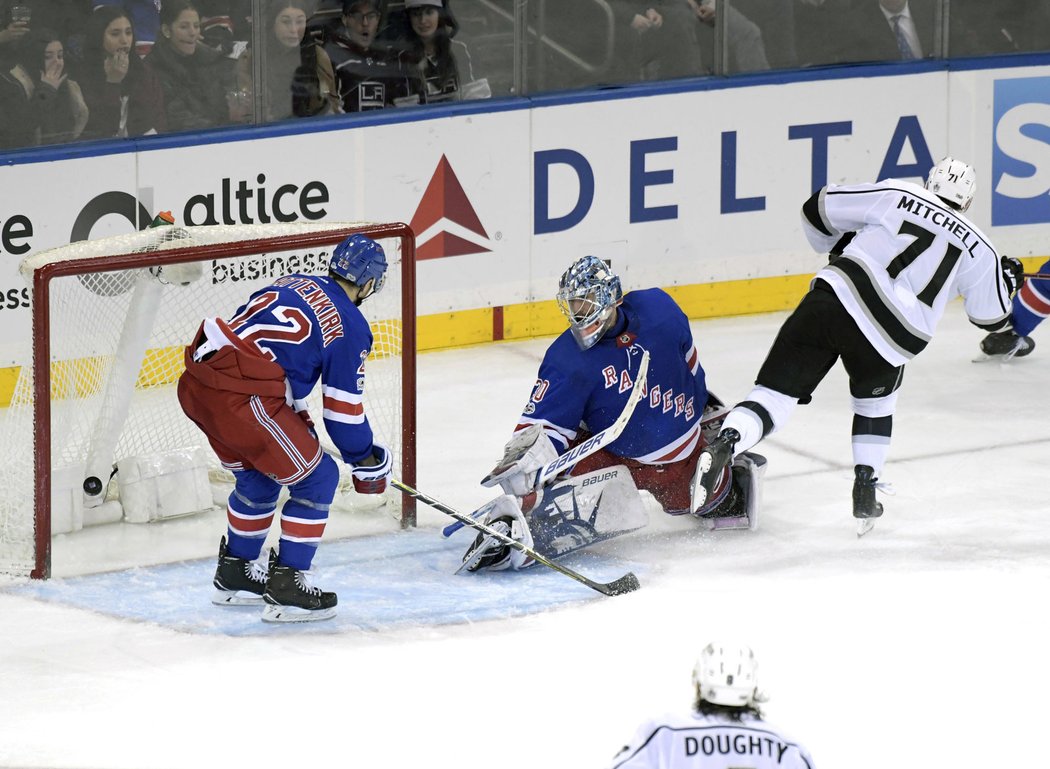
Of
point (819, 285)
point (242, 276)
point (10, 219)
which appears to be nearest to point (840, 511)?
point (819, 285)

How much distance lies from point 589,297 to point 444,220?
2415 mm

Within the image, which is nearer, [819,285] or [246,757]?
[246,757]

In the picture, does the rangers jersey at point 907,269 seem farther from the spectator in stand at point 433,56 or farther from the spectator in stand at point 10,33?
the spectator in stand at point 10,33

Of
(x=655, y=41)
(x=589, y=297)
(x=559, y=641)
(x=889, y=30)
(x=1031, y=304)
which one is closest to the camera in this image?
(x=559, y=641)

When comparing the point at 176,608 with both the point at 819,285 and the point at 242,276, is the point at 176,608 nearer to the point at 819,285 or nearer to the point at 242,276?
the point at 242,276

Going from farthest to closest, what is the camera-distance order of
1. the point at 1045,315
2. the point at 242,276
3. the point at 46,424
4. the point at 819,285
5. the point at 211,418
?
the point at 1045,315, the point at 242,276, the point at 819,285, the point at 46,424, the point at 211,418

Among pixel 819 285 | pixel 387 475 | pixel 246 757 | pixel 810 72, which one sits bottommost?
pixel 246 757

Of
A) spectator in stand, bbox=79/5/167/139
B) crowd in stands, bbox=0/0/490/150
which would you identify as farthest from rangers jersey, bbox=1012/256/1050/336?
spectator in stand, bbox=79/5/167/139

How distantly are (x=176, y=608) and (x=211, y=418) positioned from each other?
58 centimetres

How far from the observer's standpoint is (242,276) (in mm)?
6234

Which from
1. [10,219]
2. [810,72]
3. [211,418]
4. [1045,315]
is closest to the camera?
[211,418]

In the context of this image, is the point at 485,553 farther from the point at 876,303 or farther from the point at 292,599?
the point at 876,303

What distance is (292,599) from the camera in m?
4.95

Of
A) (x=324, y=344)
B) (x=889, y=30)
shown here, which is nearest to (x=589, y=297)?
(x=324, y=344)
